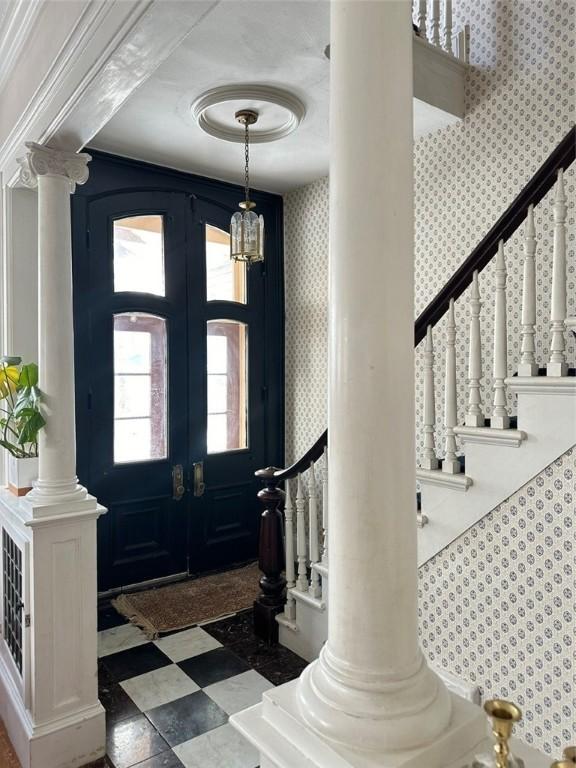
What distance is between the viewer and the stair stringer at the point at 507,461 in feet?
6.64

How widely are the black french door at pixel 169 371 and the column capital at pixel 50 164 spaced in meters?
1.32

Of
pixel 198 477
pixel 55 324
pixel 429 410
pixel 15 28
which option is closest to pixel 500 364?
pixel 429 410

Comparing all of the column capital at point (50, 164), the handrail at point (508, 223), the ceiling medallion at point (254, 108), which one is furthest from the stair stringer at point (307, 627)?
the ceiling medallion at point (254, 108)

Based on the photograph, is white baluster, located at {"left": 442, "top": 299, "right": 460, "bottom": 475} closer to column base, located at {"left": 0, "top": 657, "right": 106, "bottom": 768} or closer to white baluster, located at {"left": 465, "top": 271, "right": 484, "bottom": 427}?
white baluster, located at {"left": 465, "top": 271, "right": 484, "bottom": 427}

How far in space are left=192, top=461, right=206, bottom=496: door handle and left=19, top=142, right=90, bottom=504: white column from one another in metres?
1.88

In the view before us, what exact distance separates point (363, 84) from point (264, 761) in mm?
1418

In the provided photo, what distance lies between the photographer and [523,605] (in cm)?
219

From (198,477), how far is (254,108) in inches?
107

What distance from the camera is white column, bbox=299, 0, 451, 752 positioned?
1.06 meters

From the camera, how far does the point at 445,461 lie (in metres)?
2.42

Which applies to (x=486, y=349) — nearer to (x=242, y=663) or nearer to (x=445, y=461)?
(x=445, y=461)

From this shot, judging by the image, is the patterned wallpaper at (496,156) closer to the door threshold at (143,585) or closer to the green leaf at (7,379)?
the green leaf at (7,379)

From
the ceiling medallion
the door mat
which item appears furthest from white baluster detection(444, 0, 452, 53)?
the door mat

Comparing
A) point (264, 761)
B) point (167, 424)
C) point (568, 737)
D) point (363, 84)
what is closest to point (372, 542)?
point (264, 761)
